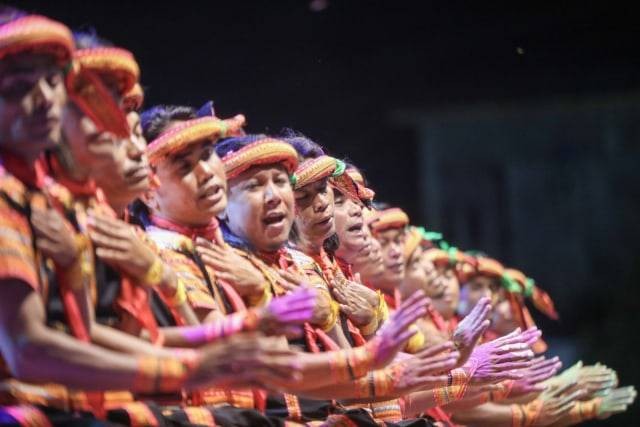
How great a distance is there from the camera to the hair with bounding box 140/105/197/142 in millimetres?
3385

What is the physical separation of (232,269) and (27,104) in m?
1.05

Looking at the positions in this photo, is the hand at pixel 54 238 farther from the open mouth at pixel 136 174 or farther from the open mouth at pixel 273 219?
the open mouth at pixel 273 219

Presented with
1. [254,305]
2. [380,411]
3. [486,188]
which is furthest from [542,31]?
[254,305]

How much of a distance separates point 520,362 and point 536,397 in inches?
63.3

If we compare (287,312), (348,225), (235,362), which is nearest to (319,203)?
(348,225)

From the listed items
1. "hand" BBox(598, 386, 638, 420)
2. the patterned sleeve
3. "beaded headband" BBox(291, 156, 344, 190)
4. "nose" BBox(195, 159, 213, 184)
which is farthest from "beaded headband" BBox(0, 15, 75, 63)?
"hand" BBox(598, 386, 638, 420)

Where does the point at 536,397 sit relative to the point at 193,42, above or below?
below

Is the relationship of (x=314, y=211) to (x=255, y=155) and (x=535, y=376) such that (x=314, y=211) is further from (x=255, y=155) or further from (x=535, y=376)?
(x=535, y=376)

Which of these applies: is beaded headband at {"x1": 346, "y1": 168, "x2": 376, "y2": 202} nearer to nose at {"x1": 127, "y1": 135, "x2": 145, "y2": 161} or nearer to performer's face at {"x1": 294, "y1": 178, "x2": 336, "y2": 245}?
performer's face at {"x1": 294, "y1": 178, "x2": 336, "y2": 245}

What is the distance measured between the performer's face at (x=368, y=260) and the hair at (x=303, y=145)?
0.42 m

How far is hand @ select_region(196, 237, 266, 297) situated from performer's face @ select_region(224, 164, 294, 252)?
229 millimetres

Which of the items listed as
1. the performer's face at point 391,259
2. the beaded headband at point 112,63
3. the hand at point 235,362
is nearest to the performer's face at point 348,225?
the performer's face at point 391,259

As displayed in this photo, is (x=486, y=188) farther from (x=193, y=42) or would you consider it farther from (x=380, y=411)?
(x=380, y=411)

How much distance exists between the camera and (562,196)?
1026cm
